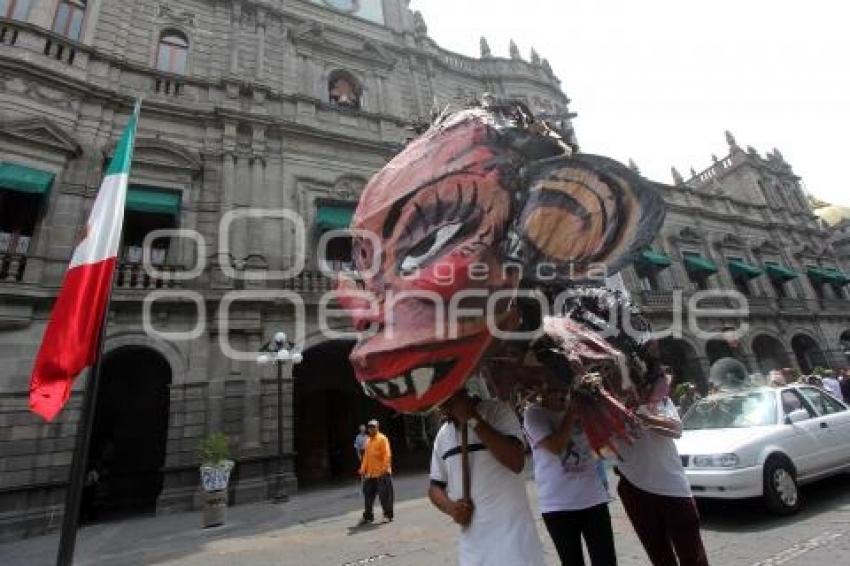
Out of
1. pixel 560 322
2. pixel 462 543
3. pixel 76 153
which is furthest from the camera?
pixel 76 153

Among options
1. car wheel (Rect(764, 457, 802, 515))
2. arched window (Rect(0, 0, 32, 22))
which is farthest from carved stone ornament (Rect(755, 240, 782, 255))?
arched window (Rect(0, 0, 32, 22))

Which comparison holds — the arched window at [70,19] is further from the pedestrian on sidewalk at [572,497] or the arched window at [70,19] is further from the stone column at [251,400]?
the pedestrian on sidewalk at [572,497]

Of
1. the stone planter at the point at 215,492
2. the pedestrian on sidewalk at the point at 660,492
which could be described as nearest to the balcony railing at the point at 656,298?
the stone planter at the point at 215,492

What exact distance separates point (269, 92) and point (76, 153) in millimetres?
5438

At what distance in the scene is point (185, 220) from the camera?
39.1 ft

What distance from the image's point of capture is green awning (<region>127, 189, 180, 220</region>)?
11484mm

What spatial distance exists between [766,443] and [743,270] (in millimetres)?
19652

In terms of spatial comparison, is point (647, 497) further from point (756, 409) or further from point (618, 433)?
point (756, 409)

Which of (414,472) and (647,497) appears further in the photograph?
(414,472)

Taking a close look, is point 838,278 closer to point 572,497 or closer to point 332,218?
point 332,218

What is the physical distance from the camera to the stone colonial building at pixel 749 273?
65.0ft

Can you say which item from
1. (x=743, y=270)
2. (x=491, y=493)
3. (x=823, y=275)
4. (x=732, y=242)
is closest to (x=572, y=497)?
(x=491, y=493)

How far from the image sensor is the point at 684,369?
19828 mm

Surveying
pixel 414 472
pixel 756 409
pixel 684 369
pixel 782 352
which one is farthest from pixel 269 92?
pixel 782 352
